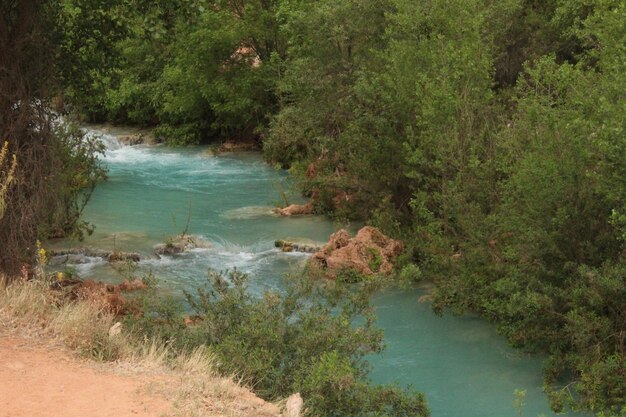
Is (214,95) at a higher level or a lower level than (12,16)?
lower

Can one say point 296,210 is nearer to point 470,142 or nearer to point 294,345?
point 470,142

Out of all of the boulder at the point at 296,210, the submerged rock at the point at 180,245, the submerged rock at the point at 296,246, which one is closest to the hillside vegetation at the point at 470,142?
the boulder at the point at 296,210

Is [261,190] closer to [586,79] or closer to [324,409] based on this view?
[586,79]

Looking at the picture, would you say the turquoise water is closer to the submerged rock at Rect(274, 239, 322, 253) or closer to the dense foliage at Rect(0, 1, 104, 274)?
the submerged rock at Rect(274, 239, 322, 253)

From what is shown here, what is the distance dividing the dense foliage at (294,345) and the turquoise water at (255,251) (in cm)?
191

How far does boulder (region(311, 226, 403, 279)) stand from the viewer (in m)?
16.2

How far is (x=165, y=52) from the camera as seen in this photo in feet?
115

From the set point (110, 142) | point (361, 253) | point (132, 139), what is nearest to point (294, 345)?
point (361, 253)

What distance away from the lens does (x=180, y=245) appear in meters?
18.5

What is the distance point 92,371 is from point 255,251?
10.9 meters

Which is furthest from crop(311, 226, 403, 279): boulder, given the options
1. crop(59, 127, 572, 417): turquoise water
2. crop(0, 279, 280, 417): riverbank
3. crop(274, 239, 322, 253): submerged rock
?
crop(0, 279, 280, 417): riverbank

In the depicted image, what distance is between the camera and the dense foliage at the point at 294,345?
8.12m

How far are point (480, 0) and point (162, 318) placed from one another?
12448 mm

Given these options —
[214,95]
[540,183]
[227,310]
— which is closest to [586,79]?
[540,183]
